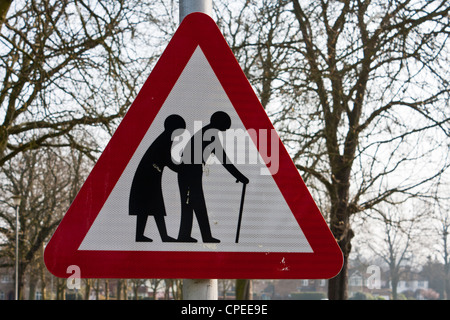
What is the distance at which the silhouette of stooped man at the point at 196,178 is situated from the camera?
1.74 meters

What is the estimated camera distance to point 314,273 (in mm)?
1811

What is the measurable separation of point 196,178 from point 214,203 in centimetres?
10

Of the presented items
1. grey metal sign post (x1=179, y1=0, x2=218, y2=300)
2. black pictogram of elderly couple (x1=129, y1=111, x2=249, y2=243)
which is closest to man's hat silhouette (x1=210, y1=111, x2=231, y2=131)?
black pictogram of elderly couple (x1=129, y1=111, x2=249, y2=243)

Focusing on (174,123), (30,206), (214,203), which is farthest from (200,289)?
(30,206)

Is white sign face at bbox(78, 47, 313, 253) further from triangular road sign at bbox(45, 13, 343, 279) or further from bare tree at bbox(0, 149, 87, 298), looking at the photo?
bare tree at bbox(0, 149, 87, 298)

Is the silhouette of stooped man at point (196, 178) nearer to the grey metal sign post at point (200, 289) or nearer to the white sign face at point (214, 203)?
the white sign face at point (214, 203)

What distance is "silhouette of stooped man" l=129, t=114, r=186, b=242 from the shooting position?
5.73 feet

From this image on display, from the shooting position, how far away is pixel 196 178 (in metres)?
1.75

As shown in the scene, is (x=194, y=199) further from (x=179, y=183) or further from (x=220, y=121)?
(x=220, y=121)
